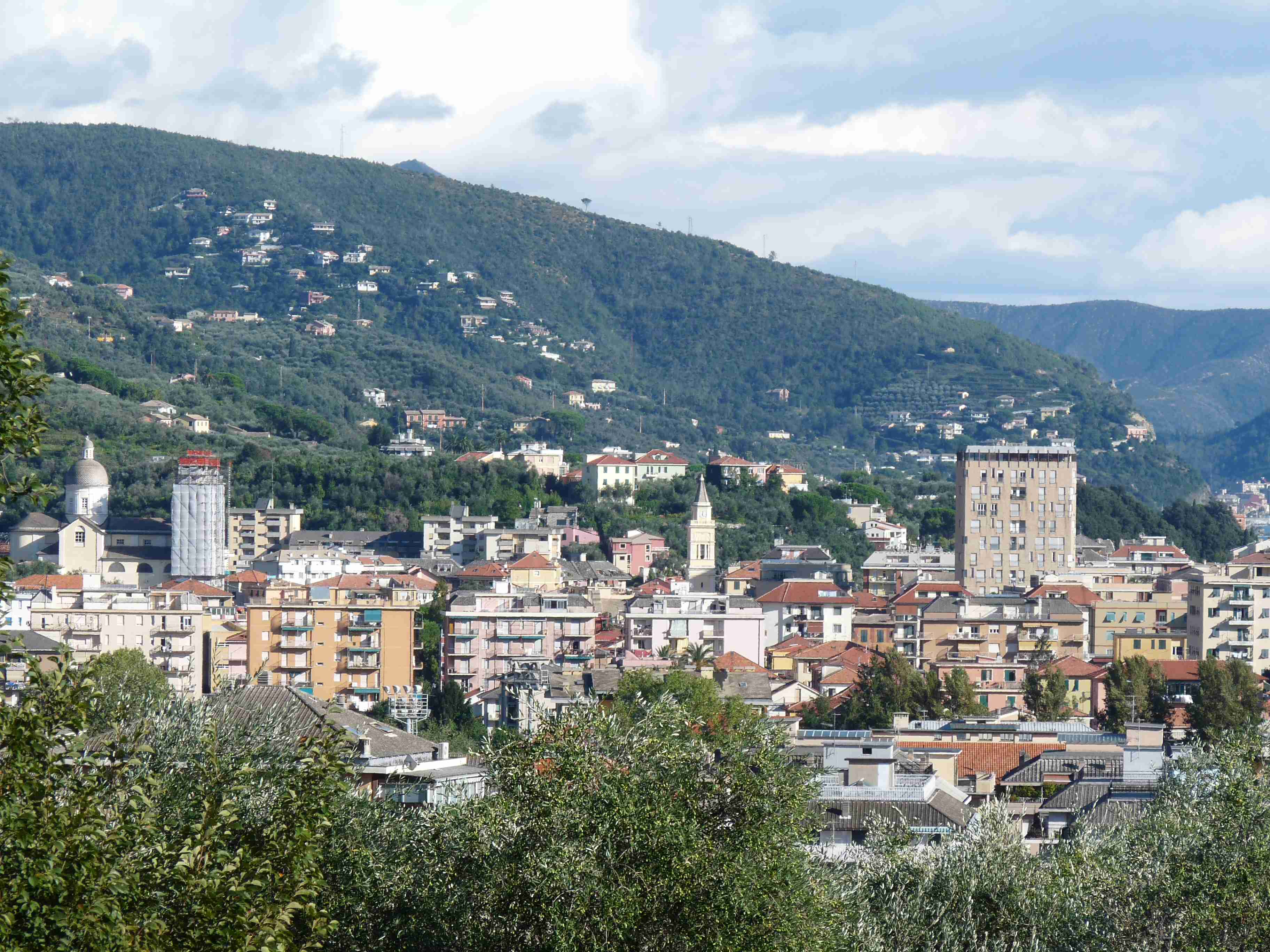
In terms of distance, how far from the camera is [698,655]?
6378 centimetres

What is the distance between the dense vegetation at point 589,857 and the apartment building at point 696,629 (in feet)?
150

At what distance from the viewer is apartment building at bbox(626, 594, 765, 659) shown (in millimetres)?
70875

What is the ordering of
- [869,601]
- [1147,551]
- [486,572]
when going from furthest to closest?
[1147,551], [486,572], [869,601]

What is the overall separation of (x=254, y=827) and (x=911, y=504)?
12094 centimetres

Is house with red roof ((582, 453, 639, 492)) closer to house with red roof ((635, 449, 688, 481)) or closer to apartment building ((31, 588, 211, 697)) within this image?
house with red roof ((635, 449, 688, 481))

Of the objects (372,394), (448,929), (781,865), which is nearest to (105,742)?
(448,929)

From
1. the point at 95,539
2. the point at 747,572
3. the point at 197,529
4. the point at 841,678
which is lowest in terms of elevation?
the point at 841,678

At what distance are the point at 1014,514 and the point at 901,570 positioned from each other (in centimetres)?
550

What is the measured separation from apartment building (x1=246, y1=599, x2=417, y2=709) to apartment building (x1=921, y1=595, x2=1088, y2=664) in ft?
55.4

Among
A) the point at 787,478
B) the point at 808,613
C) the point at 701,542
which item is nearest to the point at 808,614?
the point at 808,613

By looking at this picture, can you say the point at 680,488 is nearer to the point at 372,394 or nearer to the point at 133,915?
the point at 372,394

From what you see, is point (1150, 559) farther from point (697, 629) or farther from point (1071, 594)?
point (697, 629)

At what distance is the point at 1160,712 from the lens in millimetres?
56250

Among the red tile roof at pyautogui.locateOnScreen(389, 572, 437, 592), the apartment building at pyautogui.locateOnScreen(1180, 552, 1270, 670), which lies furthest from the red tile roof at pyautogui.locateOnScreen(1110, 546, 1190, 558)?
the red tile roof at pyautogui.locateOnScreen(389, 572, 437, 592)
